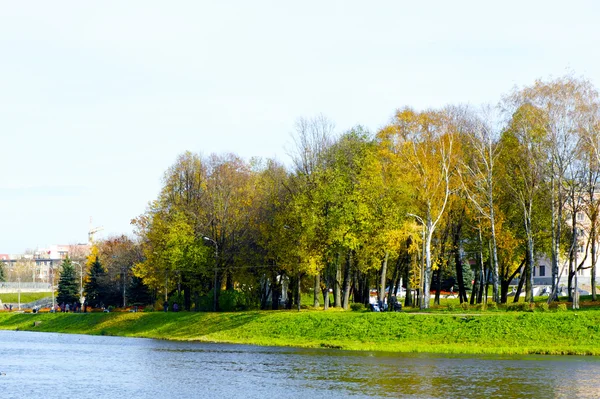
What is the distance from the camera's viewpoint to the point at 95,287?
402 ft

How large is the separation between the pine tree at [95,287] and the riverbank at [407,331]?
145 ft

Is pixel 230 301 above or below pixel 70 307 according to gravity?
above

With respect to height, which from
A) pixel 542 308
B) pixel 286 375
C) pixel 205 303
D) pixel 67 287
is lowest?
pixel 286 375

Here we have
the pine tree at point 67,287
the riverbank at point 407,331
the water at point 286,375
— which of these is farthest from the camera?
the pine tree at point 67,287

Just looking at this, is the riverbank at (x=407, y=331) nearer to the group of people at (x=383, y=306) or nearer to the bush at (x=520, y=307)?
the group of people at (x=383, y=306)

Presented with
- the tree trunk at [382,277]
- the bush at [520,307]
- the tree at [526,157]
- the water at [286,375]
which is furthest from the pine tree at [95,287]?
the bush at [520,307]

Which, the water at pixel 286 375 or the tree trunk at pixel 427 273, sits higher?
the tree trunk at pixel 427 273

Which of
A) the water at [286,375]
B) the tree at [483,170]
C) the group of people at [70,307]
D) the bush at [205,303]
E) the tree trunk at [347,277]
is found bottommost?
the water at [286,375]

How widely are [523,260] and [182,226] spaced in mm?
34293

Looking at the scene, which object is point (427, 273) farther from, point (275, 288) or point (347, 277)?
point (275, 288)

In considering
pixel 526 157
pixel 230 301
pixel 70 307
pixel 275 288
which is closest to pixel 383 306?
pixel 526 157

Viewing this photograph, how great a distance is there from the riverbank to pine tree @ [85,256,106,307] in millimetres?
44237

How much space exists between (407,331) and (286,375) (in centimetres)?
1966

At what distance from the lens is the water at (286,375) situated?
3691 cm
